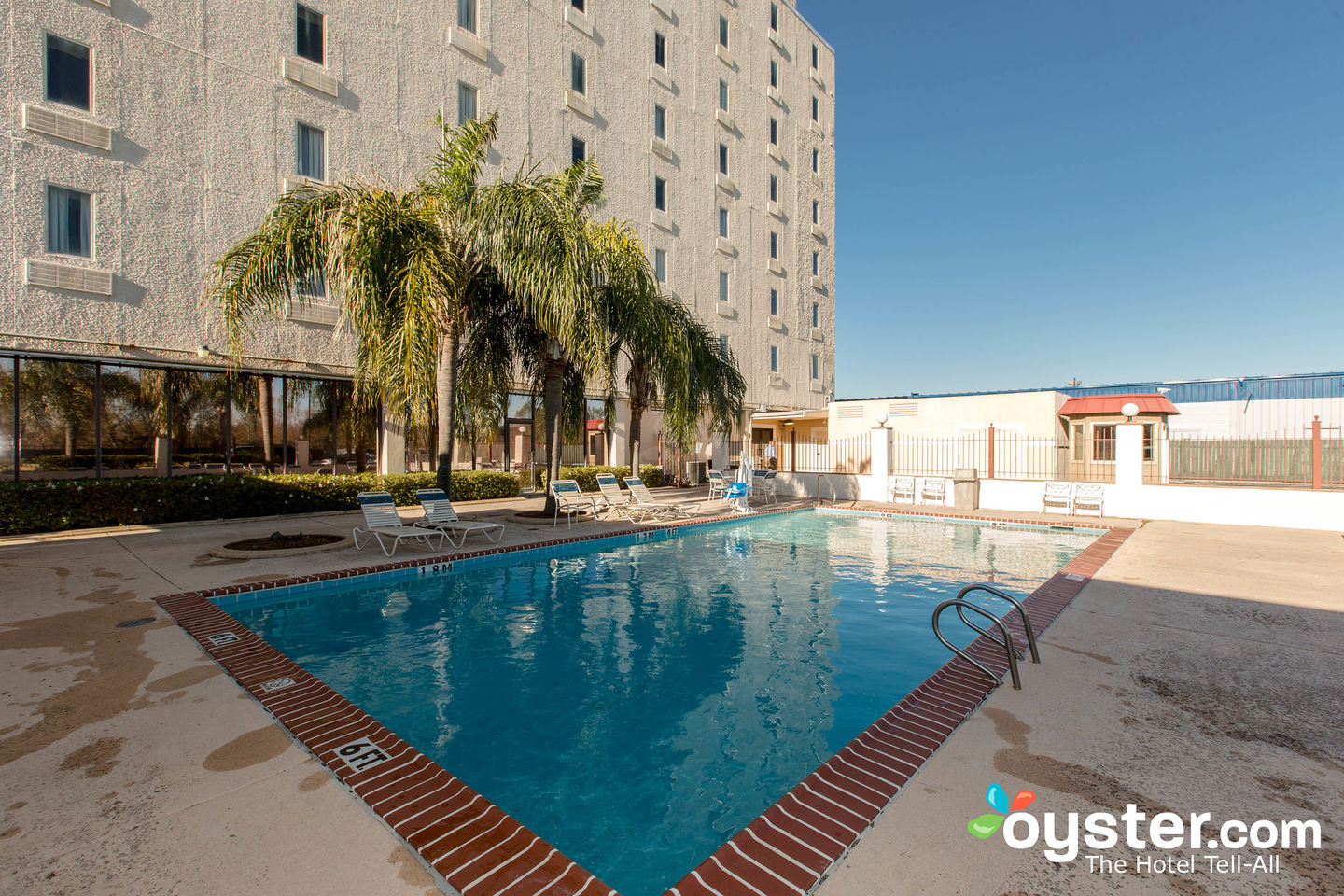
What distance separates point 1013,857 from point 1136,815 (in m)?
0.74

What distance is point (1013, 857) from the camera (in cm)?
230

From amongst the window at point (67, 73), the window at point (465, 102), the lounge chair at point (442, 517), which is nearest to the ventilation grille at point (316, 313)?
the window at point (67, 73)

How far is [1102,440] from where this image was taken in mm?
21797

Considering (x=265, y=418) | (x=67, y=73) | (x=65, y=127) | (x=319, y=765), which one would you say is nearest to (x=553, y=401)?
(x=265, y=418)

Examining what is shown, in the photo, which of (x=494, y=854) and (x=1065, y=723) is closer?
(x=494, y=854)

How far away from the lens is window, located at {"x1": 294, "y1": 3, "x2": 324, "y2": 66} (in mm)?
13656

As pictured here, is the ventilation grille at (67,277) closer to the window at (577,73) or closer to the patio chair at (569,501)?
the patio chair at (569,501)

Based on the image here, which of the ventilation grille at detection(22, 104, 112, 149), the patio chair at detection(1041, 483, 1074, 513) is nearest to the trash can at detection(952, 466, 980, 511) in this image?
the patio chair at detection(1041, 483, 1074, 513)

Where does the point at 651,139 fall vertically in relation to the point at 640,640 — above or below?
above

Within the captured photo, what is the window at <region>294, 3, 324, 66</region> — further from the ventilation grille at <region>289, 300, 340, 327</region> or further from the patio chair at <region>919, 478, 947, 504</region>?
the patio chair at <region>919, 478, 947, 504</region>

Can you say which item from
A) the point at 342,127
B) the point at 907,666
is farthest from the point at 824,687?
the point at 342,127

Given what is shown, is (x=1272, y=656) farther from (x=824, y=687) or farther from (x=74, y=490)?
(x=74, y=490)

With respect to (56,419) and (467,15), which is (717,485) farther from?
(467,15)

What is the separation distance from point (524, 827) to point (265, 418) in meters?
14.0
